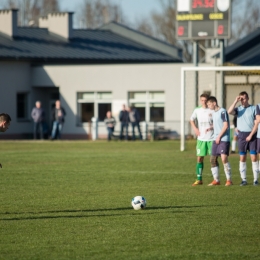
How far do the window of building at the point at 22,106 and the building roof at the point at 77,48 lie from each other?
2145 millimetres

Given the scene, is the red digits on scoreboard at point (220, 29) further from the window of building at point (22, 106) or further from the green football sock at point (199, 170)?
the window of building at point (22, 106)

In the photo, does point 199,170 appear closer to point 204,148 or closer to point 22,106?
point 204,148

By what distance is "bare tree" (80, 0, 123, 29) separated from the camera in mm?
85688

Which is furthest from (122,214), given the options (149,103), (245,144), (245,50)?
(245,50)

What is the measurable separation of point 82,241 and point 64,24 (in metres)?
38.8

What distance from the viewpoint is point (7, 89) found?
41.5 metres

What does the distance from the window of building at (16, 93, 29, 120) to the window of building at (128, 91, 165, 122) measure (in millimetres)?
5982

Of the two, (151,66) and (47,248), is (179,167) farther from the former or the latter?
(151,66)

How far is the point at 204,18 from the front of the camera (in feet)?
96.7

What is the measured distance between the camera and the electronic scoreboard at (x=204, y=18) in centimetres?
2931

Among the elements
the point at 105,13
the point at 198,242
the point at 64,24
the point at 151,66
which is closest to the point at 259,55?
the point at 151,66

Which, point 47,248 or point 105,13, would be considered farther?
point 105,13

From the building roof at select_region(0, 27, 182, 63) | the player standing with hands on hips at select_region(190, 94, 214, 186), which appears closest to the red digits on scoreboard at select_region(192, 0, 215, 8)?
the player standing with hands on hips at select_region(190, 94, 214, 186)

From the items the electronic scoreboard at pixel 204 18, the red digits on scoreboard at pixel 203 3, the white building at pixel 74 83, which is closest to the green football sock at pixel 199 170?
the electronic scoreboard at pixel 204 18
